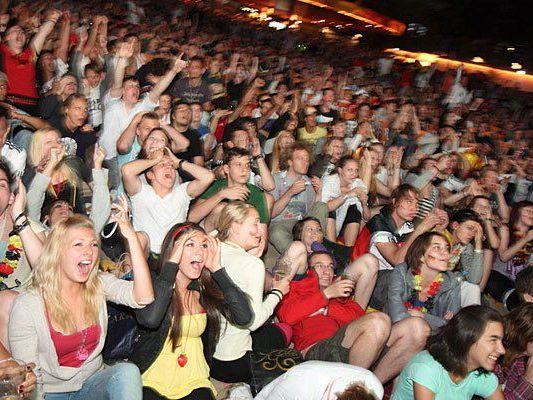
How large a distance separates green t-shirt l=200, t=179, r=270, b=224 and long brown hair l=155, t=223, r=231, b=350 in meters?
1.92

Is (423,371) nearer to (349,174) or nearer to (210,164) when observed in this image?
(349,174)

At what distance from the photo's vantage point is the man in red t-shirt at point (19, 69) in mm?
6645

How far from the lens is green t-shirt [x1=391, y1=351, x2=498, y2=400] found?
11.3 ft

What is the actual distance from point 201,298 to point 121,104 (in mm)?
3220

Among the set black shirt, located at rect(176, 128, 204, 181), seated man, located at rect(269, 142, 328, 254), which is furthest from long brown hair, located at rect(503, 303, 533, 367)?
black shirt, located at rect(176, 128, 204, 181)

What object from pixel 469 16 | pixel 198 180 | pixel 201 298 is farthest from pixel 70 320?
pixel 469 16

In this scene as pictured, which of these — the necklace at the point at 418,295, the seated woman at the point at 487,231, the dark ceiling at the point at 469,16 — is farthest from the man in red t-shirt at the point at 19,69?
the dark ceiling at the point at 469,16

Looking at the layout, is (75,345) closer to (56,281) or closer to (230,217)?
(56,281)

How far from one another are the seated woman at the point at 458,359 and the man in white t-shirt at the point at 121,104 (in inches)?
127

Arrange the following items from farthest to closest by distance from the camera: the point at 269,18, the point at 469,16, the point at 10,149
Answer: the point at 469,16 → the point at 269,18 → the point at 10,149

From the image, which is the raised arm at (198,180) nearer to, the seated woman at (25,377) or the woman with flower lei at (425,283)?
the woman with flower lei at (425,283)

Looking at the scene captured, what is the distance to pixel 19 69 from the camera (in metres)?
6.70

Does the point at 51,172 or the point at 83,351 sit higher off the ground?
the point at 51,172

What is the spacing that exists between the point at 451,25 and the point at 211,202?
23354mm
